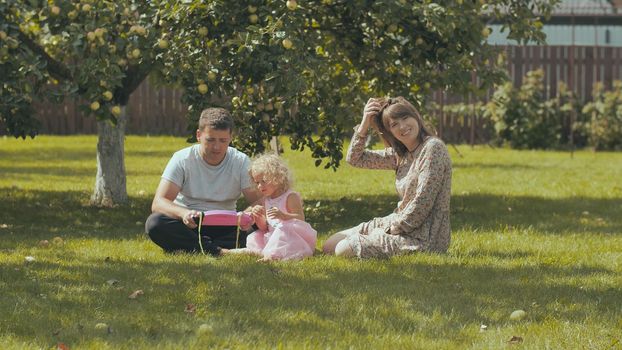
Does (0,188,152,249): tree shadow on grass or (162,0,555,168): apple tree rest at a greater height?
(162,0,555,168): apple tree

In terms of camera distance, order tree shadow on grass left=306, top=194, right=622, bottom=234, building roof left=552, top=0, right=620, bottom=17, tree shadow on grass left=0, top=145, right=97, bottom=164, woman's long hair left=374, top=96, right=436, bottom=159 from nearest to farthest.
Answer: woman's long hair left=374, top=96, right=436, bottom=159 < tree shadow on grass left=306, top=194, right=622, bottom=234 < tree shadow on grass left=0, top=145, right=97, bottom=164 < building roof left=552, top=0, right=620, bottom=17

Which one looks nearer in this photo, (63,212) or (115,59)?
(115,59)

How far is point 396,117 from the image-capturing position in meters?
7.74

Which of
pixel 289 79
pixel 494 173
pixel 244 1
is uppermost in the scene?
pixel 244 1

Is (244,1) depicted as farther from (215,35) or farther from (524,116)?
(524,116)

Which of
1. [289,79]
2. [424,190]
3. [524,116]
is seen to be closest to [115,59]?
[289,79]

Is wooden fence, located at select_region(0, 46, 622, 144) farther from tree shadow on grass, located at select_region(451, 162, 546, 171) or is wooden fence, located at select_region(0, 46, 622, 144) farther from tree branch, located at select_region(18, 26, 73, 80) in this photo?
tree branch, located at select_region(18, 26, 73, 80)

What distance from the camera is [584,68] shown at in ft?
73.8

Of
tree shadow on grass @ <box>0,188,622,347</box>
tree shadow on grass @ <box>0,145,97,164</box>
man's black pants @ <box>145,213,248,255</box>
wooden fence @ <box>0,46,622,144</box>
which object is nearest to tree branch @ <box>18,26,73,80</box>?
tree shadow on grass @ <box>0,188,622,347</box>

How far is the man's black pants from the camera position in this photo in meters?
7.90

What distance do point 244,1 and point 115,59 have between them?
44.0 inches

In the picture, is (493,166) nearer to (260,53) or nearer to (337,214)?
(337,214)

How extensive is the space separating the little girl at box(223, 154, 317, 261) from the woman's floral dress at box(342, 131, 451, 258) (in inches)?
13.0

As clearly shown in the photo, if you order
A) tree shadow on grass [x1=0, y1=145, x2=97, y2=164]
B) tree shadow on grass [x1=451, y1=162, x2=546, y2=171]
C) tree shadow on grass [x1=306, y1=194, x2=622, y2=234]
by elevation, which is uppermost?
tree shadow on grass [x1=0, y1=145, x2=97, y2=164]
